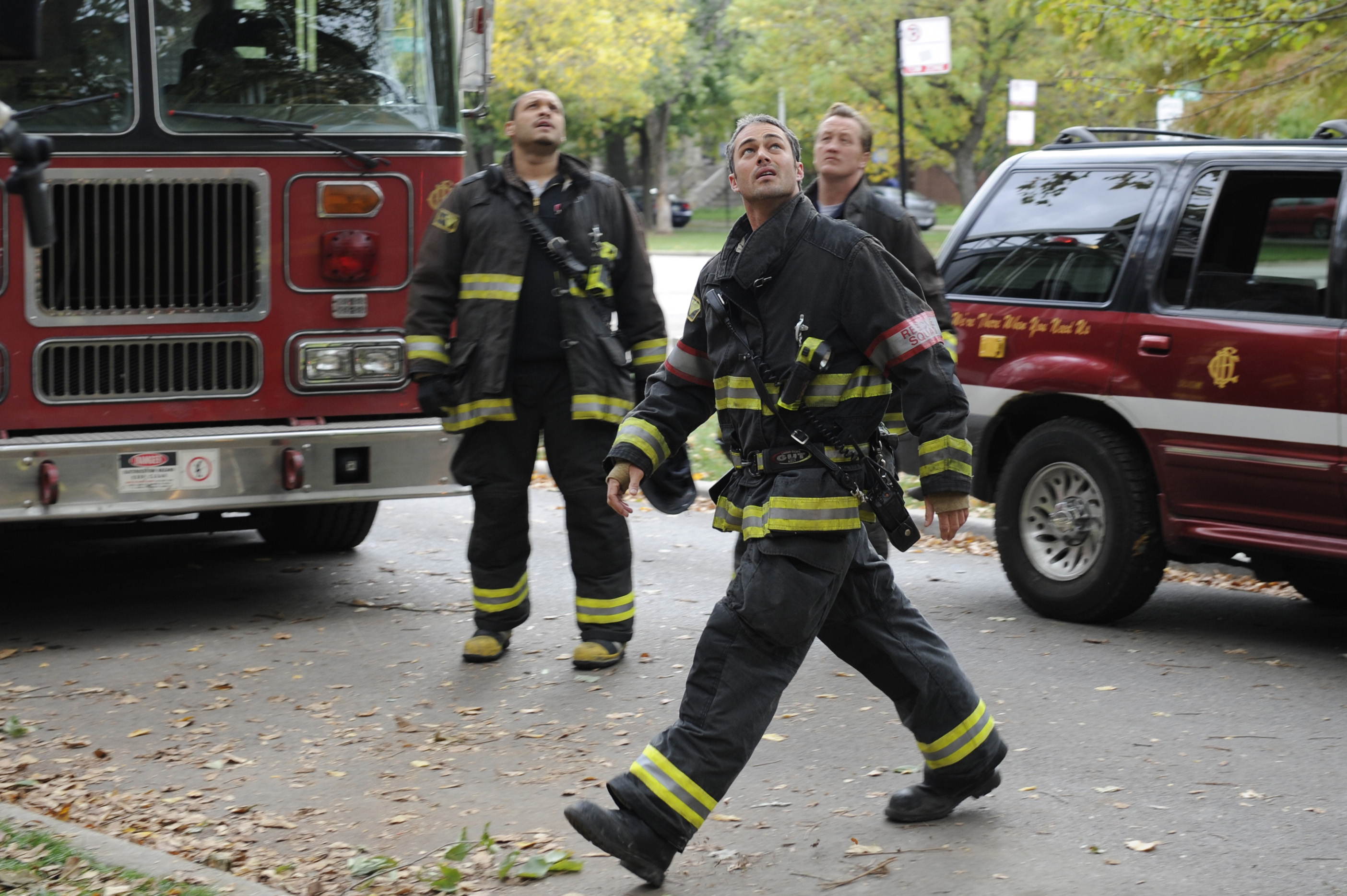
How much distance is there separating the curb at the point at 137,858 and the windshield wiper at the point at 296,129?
3261 mm

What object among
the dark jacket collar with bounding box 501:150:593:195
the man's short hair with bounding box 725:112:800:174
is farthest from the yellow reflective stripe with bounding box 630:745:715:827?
the dark jacket collar with bounding box 501:150:593:195

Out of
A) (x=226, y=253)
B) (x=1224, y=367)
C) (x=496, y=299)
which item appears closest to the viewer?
(x=496, y=299)

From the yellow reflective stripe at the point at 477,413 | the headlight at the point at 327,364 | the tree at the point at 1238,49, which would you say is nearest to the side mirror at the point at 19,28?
the yellow reflective stripe at the point at 477,413

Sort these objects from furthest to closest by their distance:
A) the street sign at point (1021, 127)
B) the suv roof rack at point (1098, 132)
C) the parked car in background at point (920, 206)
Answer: the parked car in background at point (920, 206) → the street sign at point (1021, 127) → the suv roof rack at point (1098, 132)

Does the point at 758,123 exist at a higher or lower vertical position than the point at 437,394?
higher

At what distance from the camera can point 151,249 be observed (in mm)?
6676

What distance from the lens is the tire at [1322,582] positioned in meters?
6.32

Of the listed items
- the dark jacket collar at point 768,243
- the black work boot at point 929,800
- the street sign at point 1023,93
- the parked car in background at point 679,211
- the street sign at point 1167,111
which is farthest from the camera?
the parked car in background at point 679,211

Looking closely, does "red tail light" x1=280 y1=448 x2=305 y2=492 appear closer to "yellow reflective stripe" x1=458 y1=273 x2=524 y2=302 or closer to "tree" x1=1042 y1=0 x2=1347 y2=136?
"yellow reflective stripe" x1=458 y1=273 x2=524 y2=302

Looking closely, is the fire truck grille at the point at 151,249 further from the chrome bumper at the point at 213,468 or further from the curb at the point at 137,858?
the curb at the point at 137,858

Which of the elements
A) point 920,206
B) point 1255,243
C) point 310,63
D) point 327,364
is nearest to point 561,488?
point 327,364

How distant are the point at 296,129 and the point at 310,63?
0.34 meters

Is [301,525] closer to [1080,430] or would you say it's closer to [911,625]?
[1080,430]

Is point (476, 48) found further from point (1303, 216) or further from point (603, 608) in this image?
point (1303, 216)
